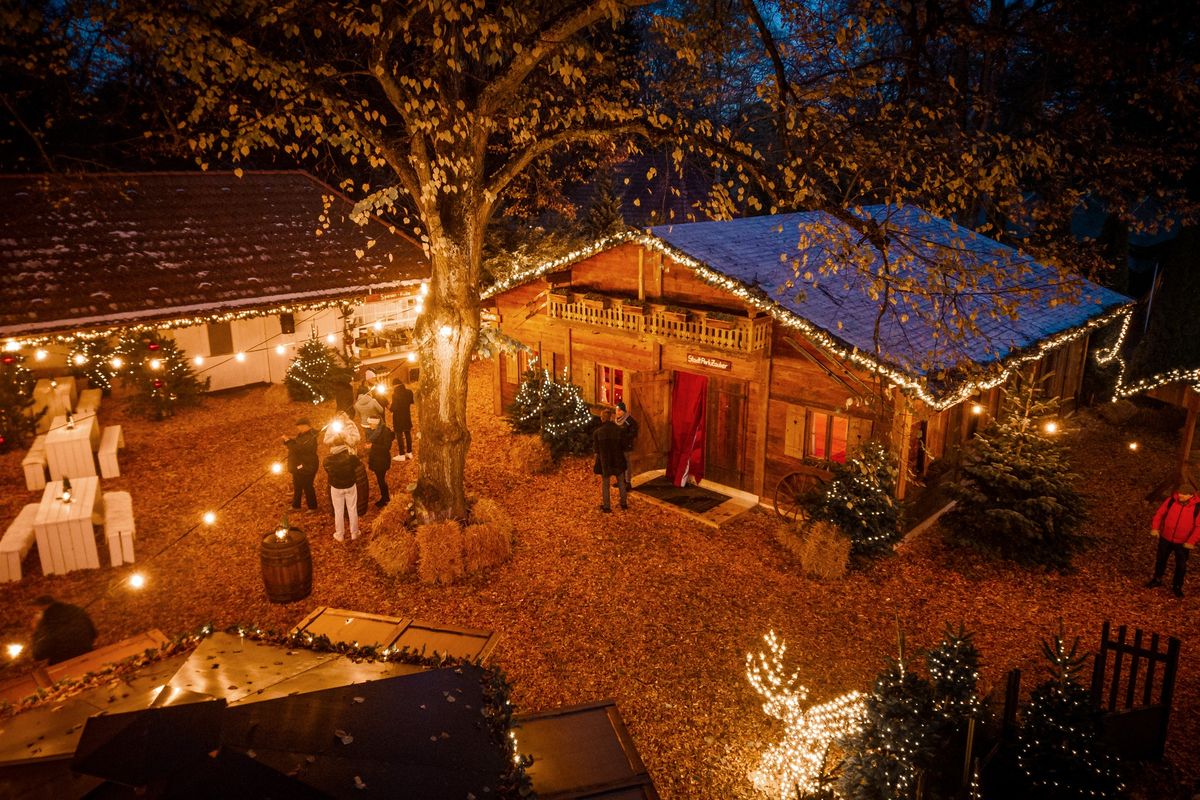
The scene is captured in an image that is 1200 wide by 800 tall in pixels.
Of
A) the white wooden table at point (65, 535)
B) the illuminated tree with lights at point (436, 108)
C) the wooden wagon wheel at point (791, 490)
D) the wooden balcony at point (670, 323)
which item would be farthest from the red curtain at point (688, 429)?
the white wooden table at point (65, 535)

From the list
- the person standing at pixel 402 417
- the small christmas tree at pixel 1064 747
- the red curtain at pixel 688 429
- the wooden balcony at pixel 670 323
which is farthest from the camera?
the person standing at pixel 402 417

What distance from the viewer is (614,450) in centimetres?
1283

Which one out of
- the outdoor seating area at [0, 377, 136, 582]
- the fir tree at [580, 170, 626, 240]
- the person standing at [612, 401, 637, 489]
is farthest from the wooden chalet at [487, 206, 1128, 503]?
the outdoor seating area at [0, 377, 136, 582]

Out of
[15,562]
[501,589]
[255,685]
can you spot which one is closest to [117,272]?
[15,562]

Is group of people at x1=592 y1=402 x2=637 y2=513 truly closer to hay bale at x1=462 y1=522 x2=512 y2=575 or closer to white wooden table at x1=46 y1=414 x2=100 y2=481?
hay bale at x1=462 y1=522 x2=512 y2=575

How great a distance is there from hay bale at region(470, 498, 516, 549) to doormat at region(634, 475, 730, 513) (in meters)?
3.54

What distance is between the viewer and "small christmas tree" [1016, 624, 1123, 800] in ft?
18.5

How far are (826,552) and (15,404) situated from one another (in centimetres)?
1780

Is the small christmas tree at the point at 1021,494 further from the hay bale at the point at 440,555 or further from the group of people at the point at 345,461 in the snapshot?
the group of people at the point at 345,461

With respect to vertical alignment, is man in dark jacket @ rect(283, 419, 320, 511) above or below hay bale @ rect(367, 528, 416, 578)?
above

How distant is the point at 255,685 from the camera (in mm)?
5332

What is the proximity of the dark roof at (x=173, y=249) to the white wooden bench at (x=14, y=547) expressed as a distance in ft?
11.1

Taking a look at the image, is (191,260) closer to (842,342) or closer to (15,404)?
(15,404)

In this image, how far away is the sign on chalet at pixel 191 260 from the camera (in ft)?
41.9
